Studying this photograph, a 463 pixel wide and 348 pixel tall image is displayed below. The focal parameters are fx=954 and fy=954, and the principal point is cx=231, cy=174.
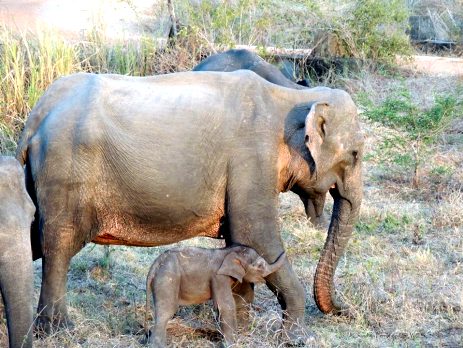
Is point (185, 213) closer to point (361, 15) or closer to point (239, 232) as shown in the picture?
point (239, 232)

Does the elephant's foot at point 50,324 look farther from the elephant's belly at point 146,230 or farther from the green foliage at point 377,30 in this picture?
the green foliage at point 377,30

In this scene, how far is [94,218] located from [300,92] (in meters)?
1.68

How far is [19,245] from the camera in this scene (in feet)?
17.1

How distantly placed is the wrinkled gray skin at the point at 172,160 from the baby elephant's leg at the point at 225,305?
35 cm

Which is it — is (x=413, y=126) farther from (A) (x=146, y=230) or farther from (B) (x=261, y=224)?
(A) (x=146, y=230)

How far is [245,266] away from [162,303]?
0.61 m

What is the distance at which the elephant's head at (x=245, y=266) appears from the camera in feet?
20.1

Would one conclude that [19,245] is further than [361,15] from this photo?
No

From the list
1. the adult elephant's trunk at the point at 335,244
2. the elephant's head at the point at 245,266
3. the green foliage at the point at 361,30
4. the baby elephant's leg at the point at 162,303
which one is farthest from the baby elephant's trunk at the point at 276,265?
the green foliage at the point at 361,30

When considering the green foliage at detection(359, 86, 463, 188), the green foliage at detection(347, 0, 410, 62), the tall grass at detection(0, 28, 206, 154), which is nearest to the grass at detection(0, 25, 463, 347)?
the tall grass at detection(0, 28, 206, 154)

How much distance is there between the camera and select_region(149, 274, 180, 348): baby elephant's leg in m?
5.95

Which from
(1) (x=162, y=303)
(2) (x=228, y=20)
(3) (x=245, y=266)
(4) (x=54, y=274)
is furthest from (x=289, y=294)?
(2) (x=228, y=20)

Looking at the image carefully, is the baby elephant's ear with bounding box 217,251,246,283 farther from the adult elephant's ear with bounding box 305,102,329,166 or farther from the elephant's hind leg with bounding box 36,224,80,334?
the elephant's hind leg with bounding box 36,224,80,334

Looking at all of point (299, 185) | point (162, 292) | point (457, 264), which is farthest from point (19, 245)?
point (457, 264)
